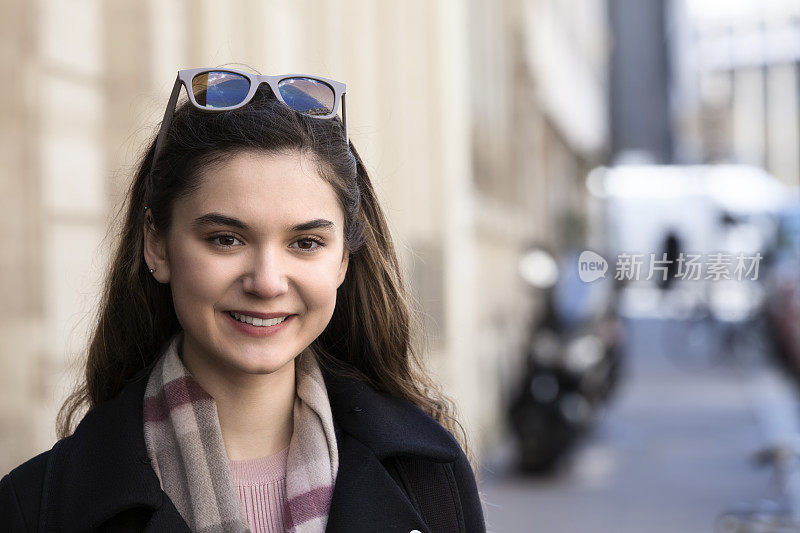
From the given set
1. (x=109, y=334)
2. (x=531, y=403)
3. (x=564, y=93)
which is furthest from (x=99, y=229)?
(x=564, y=93)

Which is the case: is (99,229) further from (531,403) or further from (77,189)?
(531,403)

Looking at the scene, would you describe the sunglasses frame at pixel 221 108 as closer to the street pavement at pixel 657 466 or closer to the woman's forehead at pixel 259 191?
the woman's forehead at pixel 259 191

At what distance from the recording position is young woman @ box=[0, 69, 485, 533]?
5.81 ft

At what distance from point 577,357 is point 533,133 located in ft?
26.9

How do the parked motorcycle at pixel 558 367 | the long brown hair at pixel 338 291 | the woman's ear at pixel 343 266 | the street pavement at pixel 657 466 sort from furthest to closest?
1. the parked motorcycle at pixel 558 367
2. the street pavement at pixel 657 466
3. the woman's ear at pixel 343 266
4. the long brown hair at pixel 338 291

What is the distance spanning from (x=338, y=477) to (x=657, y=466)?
7732 mm

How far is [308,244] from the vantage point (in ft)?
6.02

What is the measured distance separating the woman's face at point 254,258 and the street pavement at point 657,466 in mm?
2527

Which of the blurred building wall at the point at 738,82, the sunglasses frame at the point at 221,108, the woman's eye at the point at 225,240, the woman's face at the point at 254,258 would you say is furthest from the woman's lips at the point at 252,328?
the blurred building wall at the point at 738,82

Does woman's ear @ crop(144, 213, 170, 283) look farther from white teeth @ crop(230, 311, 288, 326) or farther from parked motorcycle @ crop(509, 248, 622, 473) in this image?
parked motorcycle @ crop(509, 248, 622, 473)

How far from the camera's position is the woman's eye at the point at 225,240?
1774mm

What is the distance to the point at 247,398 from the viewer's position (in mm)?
1904

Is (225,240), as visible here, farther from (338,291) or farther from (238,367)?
(338,291)

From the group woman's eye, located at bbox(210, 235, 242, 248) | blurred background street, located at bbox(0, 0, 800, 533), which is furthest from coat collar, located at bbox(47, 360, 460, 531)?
blurred background street, located at bbox(0, 0, 800, 533)
